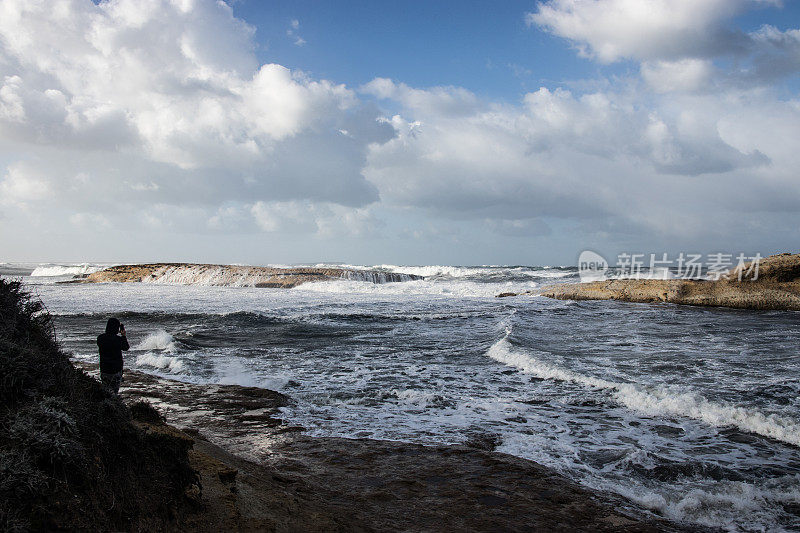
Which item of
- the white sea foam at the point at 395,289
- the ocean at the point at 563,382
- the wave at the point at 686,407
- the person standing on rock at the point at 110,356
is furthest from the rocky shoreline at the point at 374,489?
the white sea foam at the point at 395,289

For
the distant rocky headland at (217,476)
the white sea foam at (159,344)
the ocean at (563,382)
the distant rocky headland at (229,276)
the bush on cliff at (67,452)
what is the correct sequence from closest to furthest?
the bush on cliff at (67,452) → the distant rocky headland at (217,476) → the ocean at (563,382) → the white sea foam at (159,344) → the distant rocky headland at (229,276)

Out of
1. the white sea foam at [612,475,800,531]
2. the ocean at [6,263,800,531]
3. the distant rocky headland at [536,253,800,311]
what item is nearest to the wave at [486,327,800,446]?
the ocean at [6,263,800,531]

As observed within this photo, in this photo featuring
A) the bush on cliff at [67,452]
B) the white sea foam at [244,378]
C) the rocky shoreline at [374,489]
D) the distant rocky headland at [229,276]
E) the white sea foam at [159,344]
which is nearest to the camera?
the bush on cliff at [67,452]

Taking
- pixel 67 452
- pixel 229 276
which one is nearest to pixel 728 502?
pixel 67 452

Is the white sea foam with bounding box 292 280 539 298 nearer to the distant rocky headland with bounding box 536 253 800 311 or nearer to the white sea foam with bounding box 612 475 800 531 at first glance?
the distant rocky headland with bounding box 536 253 800 311

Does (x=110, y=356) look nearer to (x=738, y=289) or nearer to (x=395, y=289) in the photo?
(x=738, y=289)

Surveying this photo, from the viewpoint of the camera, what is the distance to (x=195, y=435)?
4.82 metres

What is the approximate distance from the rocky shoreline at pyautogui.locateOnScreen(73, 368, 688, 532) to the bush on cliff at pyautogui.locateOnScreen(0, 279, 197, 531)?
32 centimetres

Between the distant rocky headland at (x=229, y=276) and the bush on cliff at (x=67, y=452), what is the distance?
2871 centimetres

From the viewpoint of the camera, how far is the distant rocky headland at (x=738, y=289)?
15.9 meters

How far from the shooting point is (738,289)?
16656 mm

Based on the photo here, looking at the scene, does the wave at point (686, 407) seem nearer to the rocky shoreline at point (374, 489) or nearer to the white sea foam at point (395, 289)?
the rocky shoreline at point (374, 489)

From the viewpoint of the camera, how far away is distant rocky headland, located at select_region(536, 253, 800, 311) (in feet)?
52.2

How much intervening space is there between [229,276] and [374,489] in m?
32.0
